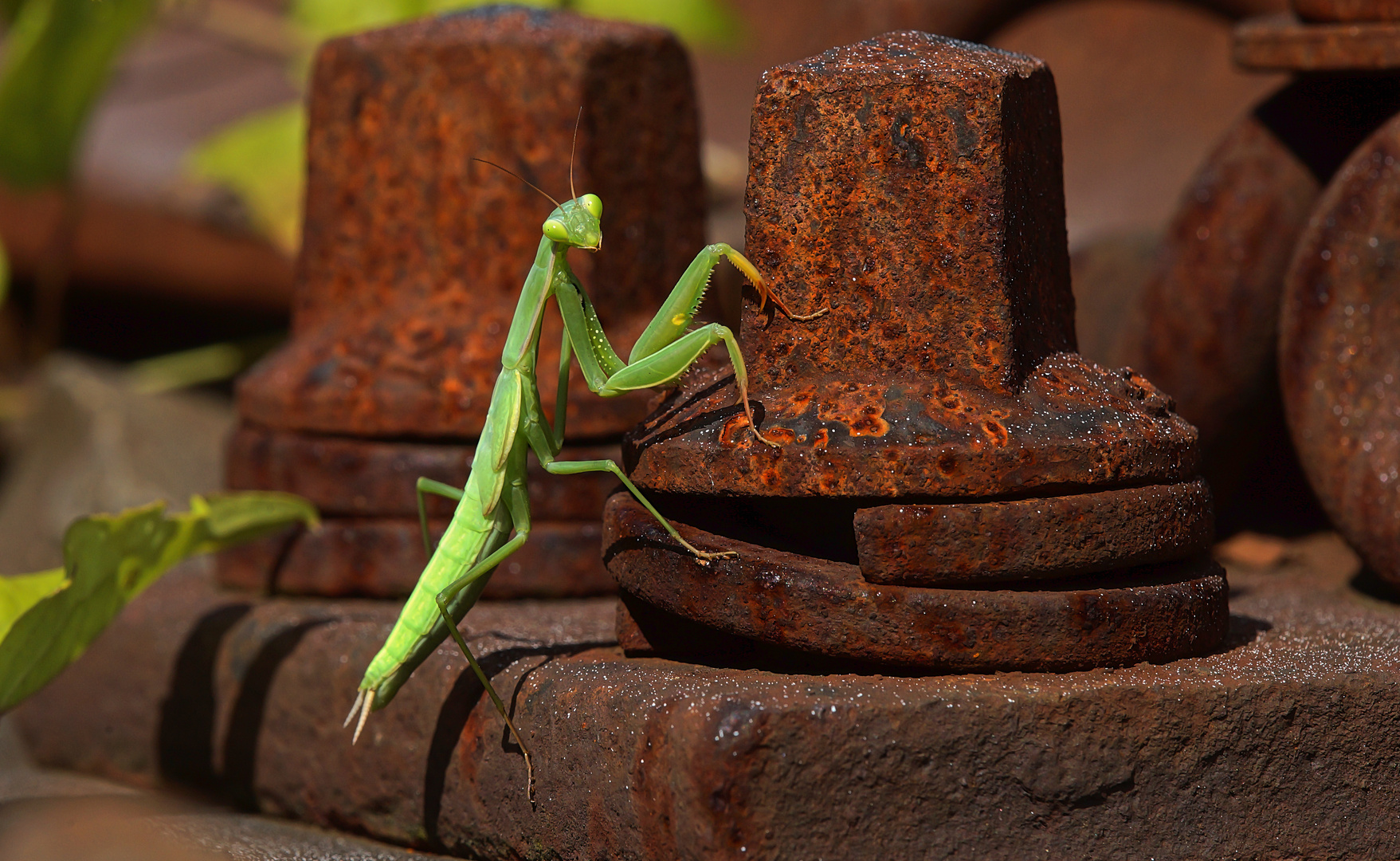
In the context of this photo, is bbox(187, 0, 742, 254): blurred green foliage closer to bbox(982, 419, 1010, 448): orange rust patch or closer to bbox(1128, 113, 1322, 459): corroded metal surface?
bbox(1128, 113, 1322, 459): corroded metal surface

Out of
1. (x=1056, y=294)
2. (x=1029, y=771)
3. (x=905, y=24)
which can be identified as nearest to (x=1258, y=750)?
(x=1029, y=771)

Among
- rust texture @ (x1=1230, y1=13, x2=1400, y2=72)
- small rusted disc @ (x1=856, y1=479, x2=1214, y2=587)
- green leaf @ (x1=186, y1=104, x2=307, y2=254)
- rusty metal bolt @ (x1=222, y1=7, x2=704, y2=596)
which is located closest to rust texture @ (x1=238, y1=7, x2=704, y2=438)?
rusty metal bolt @ (x1=222, y1=7, x2=704, y2=596)

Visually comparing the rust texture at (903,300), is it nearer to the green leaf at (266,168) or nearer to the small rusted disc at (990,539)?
the small rusted disc at (990,539)

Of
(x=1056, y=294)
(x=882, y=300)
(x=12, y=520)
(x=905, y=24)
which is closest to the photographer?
(x=882, y=300)

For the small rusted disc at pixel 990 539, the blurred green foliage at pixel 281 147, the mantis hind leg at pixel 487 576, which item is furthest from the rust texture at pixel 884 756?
the blurred green foliage at pixel 281 147

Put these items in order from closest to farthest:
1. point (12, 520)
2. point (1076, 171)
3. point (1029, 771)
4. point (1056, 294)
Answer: point (1029, 771) < point (1056, 294) < point (12, 520) < point (1076, 171)

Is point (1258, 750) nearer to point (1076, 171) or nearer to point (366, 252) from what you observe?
point (366, 252)
